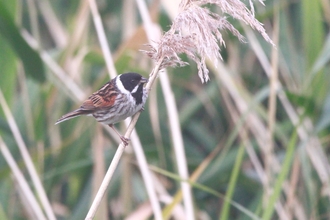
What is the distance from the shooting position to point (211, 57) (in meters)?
1.43

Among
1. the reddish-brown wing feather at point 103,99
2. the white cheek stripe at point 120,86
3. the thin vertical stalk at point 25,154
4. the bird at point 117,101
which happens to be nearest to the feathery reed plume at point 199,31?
the bird at point 117,101

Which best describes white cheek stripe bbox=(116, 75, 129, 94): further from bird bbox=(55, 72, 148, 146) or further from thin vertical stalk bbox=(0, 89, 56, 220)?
thin vertical stalk bbox=(0, 89, 56, 220)

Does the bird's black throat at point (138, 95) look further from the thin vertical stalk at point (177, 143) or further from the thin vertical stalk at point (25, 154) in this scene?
the thin vertical stalk at point (25, 154)

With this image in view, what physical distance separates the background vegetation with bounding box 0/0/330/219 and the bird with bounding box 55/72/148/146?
23cm

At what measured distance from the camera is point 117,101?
7.14 ft

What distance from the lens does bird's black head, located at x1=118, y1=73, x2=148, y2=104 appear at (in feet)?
6.42

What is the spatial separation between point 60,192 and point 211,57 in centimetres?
202

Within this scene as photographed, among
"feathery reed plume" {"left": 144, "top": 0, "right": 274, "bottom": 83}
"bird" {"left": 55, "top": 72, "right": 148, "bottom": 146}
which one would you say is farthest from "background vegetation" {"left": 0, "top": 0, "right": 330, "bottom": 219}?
"feathery reed plume" {"left": 144, "top": 0, "right": 274, "bottom": 83}

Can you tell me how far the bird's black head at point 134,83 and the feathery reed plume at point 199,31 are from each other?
0.44 metres

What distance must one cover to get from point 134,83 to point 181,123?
3.50 ft

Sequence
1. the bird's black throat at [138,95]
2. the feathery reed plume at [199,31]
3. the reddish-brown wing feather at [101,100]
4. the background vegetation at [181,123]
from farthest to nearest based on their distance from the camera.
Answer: the background vegetation at [181,123] → the reddish-brown wing feather at [101,100] → the bird's black throat at [138,95] → the feathery reed plume at [199,31]

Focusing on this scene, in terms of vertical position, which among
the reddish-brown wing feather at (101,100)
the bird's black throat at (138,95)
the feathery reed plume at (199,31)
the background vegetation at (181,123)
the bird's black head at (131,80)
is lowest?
the background vegetation at (181,123)

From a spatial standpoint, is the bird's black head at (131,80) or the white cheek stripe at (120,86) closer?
the bird's black head at (131,80)

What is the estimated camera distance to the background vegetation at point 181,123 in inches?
94.0
